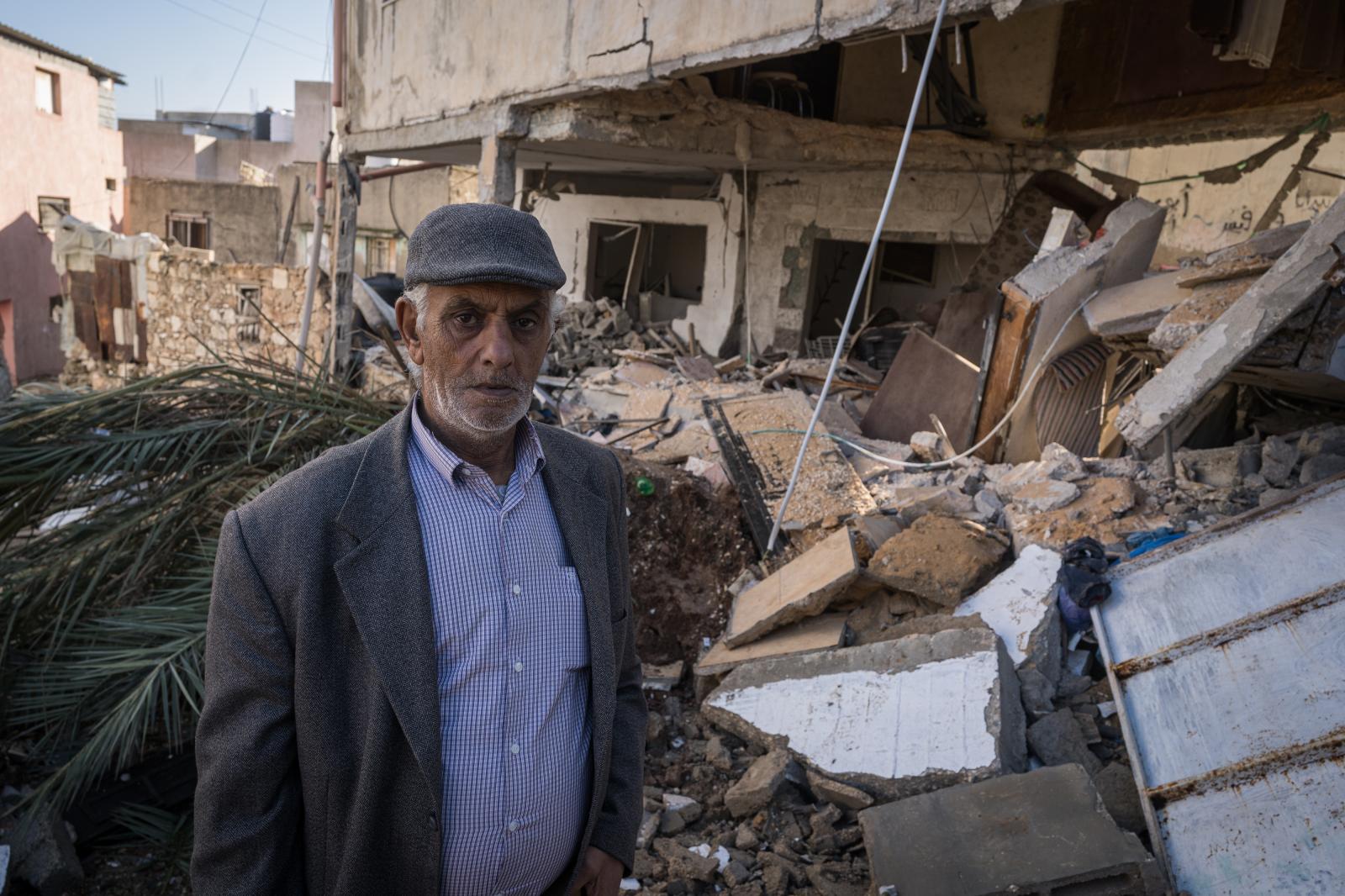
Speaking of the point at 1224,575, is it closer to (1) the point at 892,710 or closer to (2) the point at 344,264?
(1) the point at 892,710

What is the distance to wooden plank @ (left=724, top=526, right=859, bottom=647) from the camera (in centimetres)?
404

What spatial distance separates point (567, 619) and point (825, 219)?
9375mm

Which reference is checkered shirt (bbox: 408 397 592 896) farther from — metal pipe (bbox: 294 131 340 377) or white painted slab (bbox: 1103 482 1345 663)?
metal pipe (bbox: 294 131 340 377)

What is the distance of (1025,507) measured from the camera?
4613mm

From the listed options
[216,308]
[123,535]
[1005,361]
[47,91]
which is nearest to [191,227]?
[47,91]

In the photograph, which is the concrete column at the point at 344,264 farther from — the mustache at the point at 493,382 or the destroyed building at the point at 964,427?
the mustache at the point at 493,382

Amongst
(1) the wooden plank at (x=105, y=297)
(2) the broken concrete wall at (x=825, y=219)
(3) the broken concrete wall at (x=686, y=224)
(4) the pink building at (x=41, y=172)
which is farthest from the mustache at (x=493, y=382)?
(4) the pink building at (x=41, y=172)

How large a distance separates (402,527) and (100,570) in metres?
3.02

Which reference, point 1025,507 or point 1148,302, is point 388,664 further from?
point 1148,302

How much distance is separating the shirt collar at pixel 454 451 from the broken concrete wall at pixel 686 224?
9.56 m

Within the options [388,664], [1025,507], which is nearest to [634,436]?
[1025,507]

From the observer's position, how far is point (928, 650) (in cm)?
359

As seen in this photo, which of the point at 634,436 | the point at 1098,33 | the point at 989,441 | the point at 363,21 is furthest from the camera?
the point at 363,21

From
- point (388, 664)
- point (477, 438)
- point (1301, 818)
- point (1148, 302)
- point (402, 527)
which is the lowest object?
point (1301, 818)
